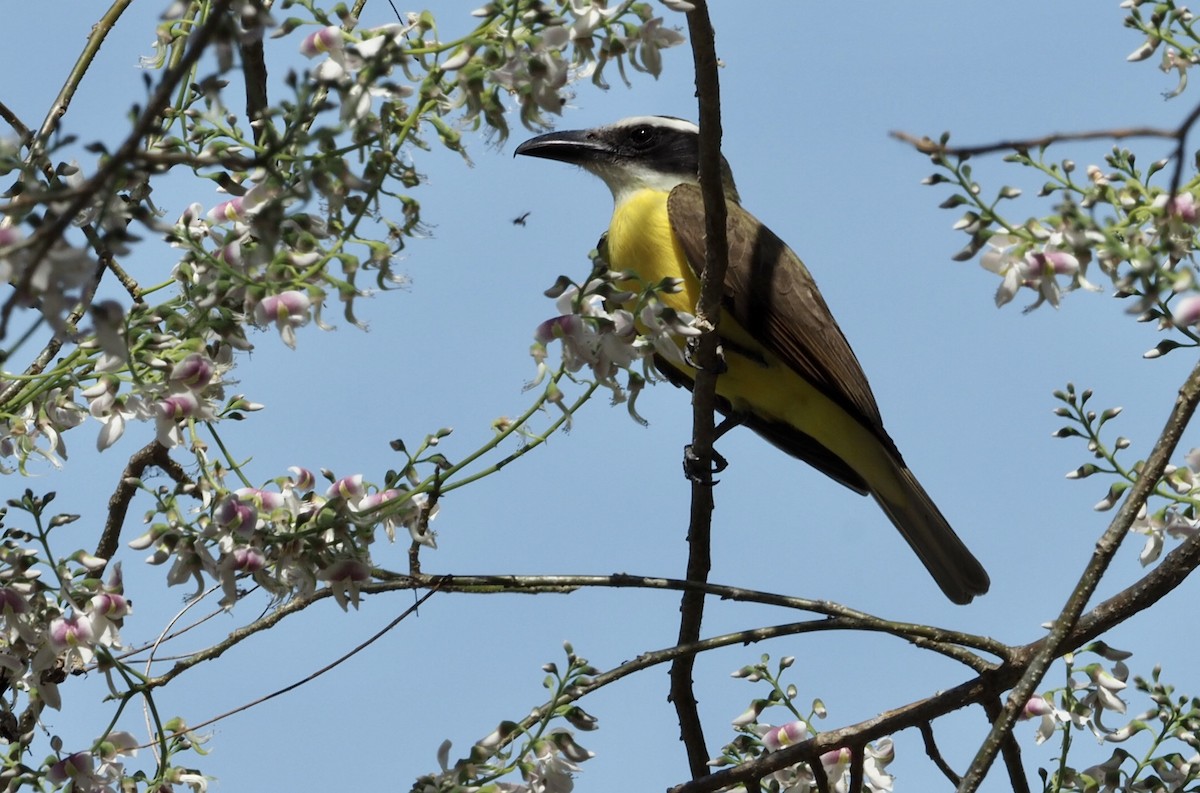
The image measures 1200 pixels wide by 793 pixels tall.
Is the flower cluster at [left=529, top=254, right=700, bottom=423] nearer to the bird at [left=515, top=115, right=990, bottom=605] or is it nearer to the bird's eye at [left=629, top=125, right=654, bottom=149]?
the bird at [left=515, top=115, right=990, bottom=605]

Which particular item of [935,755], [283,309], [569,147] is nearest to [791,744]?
[935,755]

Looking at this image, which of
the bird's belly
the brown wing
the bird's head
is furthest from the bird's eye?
the brown wing

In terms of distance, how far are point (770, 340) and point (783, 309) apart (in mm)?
170

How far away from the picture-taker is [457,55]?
7.24ft

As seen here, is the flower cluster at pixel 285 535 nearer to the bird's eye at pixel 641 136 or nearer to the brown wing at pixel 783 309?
the brown wing at pixel 783 309

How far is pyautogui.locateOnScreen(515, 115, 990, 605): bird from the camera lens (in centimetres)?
475

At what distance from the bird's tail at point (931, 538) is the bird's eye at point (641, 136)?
1.64m

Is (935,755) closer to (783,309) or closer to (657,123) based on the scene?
(783,309)

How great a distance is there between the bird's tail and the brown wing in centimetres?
18

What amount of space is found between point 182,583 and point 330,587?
0.87 ft

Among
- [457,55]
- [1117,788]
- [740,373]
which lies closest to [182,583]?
[457,55]

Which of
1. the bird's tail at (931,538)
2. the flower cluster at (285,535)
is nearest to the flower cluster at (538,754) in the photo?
the flower cluster at (285,535)

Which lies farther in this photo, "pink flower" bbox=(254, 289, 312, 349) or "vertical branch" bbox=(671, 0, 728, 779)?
"vertical branch" bbox=(671, 0, 728, 779)

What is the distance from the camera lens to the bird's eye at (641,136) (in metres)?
5.62
